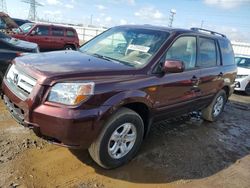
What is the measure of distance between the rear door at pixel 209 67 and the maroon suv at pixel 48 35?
1102 centimetres

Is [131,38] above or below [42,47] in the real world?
above

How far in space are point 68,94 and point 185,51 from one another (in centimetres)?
241

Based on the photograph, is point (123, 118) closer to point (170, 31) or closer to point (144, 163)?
point (144, 163)

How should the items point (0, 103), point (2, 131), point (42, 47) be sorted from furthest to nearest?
point (42, 47), point (0, 103), point (2, 131)

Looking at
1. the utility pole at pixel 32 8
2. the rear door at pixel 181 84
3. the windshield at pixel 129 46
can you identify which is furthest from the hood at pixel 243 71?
the utility pole at pixel 32 8

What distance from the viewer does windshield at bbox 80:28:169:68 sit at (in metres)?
4.01

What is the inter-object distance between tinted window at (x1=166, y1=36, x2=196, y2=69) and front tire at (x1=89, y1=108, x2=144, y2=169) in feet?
3.88

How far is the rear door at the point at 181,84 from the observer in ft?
13.5

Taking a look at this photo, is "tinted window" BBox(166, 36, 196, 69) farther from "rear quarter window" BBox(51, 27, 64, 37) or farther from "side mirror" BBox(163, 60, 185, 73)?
"rear quarter window" BBox(51, 27, 64, 37)

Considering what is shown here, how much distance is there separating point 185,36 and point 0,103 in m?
3.87

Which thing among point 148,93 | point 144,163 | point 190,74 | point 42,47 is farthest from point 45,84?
point 42,47

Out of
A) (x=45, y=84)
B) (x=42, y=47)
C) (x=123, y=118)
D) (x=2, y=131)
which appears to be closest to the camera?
(x=45, y=84)

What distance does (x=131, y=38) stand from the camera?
14.6 ft

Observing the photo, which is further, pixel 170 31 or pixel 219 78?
pixel 219 78
